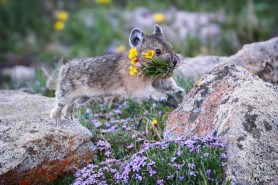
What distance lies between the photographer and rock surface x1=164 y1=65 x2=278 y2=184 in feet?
18.5

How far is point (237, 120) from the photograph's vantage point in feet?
19.5

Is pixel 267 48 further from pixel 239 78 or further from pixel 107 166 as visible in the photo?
pixel 107 166

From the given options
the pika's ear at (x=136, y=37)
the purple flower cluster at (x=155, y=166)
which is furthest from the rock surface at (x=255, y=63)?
the purple flower cluster at (x=155, y=166)

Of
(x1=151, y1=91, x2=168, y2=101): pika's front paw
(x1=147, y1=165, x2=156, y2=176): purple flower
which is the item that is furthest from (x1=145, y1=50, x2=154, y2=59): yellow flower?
(x1=147, y1=165, x2=156, y2=176): purple flower

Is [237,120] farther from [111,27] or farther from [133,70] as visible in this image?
[111,27]

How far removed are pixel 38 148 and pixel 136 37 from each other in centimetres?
185

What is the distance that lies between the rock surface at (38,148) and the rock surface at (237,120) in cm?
109

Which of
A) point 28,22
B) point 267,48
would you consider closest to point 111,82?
point 267,48

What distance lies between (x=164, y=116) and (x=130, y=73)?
1.17m

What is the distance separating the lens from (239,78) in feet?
21.6

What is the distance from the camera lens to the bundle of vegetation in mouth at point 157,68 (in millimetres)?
6883

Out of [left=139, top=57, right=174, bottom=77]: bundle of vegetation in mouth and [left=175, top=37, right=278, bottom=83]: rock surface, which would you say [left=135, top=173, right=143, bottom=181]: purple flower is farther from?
[left=175, top=37, right=278, bottom=83]: rock surface

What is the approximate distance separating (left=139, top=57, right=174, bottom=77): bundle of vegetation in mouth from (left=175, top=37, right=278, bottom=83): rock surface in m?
1.71

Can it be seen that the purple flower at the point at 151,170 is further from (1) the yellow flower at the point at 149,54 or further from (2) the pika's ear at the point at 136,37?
(2) the pika's ear at the point at 136,37
